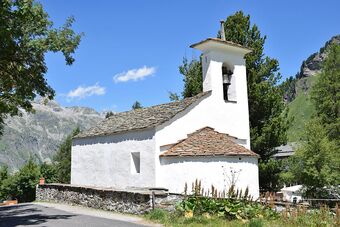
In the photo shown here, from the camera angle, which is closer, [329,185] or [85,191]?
[85,191]

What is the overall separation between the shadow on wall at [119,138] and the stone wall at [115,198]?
294 cm

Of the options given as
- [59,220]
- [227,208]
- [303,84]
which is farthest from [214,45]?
[303,84]

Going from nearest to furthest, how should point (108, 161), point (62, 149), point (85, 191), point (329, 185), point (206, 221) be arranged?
point (206, 221) < point (85, 191) < point (108, 161) < point (329, 185) < point (62, 149)

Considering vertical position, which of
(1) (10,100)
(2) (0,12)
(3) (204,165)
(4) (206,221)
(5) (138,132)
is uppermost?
(2) (0,12)

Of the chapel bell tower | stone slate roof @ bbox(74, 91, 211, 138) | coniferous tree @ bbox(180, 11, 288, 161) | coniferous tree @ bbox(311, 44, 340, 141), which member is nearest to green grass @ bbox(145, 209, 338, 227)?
stone slate roof @ bbox(74, 91, 211, 138)

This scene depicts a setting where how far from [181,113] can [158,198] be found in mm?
5534

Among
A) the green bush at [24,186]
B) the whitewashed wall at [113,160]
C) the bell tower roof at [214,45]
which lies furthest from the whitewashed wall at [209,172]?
the green bush at [24,186]

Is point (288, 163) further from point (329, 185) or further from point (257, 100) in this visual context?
point (257, 100)

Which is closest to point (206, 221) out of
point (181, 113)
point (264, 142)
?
point (181, 113)

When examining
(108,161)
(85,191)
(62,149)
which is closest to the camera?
(85,191)

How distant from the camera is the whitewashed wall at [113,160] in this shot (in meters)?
17.5

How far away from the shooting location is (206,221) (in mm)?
11219

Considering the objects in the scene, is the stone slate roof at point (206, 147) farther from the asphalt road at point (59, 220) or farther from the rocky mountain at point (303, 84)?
the rocky mountain at point (303, 84)

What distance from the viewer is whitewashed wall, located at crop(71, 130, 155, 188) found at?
1753 centimetres
